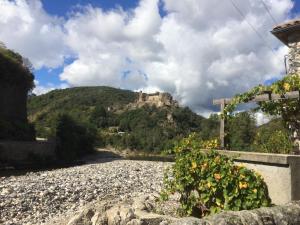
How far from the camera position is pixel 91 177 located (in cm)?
1744

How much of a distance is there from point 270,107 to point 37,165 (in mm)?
21339

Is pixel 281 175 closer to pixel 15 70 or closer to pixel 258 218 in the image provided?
pixel 258 218

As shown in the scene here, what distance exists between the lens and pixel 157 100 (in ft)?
313

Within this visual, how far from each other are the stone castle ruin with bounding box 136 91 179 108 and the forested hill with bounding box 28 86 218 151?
1.32 meters

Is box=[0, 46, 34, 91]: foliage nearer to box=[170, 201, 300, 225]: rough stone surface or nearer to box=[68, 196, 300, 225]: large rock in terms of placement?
box=[68, 196, 300, 225]: large rock

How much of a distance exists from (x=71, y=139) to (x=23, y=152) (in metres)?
7.55

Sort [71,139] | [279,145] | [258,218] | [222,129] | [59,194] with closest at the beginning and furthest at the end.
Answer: [258,218]
[222,129]
[279,145]
[59,194]
[71,139]

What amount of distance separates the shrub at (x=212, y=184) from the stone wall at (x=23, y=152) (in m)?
20.9

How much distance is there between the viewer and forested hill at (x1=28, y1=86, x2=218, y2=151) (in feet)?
196

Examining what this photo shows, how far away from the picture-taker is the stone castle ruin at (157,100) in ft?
297

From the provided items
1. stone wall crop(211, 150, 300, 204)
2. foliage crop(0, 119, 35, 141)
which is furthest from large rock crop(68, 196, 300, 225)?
foliage crop(0, 119, 35, 141)

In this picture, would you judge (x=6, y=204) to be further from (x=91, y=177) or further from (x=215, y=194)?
(x=215, y=194)

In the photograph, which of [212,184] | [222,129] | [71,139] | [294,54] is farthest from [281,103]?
[71,139]

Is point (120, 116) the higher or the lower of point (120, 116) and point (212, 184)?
the higher
